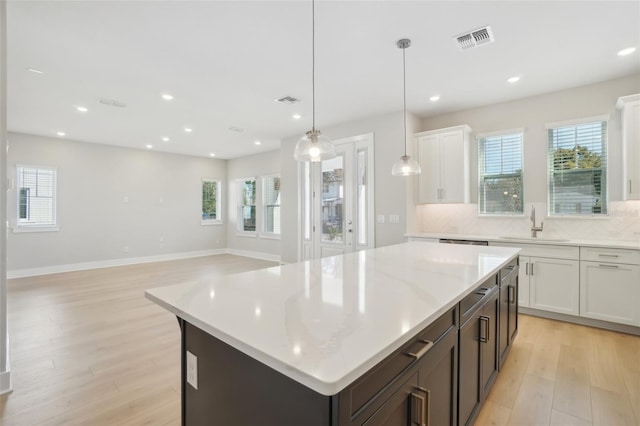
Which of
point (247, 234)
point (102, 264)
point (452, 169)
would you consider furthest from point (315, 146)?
point (102, 264)

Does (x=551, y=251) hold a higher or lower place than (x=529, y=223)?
lower

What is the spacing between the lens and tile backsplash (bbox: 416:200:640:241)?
3576 millimetres

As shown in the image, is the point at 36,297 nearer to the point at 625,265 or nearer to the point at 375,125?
the point at 375,125

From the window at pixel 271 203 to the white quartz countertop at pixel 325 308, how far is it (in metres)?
6.07

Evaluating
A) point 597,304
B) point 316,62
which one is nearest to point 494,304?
point 597,304

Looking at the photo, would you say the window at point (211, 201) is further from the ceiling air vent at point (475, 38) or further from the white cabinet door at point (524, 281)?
the white cabinet door at point (524, 281)

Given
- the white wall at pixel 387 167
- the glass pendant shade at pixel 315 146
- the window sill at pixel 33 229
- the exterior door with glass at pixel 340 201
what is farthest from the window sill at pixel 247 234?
the glass pendant shade at pixel 315 146

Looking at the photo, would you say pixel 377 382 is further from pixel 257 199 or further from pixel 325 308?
pixel 257 199

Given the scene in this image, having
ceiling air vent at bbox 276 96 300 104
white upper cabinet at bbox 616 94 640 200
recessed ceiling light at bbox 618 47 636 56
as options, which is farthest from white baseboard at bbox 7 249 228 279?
recessed ceiling light at bbox 618 47 636 56

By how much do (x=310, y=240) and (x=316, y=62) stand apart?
347 cm

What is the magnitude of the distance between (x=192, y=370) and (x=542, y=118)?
16.2 feet

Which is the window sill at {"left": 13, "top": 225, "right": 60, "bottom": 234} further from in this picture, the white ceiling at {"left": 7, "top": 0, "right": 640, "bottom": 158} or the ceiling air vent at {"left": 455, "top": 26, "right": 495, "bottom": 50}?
the ceiling air vent at {"left": 455, "top": 26, "right": 495, "bottom": 50}

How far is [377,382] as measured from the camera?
0.89 meters

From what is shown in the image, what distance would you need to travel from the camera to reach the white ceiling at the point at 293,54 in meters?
2.43
